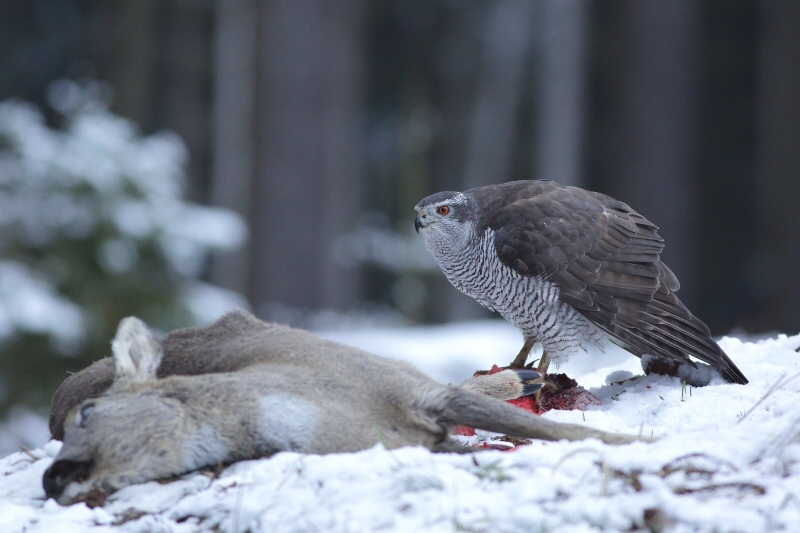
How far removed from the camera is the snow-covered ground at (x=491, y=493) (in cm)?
246

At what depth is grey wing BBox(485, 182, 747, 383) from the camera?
4.46 metres

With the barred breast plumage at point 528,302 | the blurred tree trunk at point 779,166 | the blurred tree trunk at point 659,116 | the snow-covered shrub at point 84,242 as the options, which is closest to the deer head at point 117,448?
the barred breast plumage at point 528,302

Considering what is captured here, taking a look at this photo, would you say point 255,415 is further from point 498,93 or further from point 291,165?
point 498,93

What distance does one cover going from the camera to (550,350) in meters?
4.90

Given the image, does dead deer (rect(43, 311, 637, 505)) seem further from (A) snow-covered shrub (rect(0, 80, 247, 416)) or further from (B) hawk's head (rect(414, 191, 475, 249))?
(A) snow-covered shrub (rect(0, 80, 247, 416))

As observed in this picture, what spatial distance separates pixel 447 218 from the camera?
215 inches

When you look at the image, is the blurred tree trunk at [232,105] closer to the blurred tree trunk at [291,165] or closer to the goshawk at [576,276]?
the blurred tree trunk at [291,165]

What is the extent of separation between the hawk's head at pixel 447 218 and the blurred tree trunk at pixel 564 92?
1054 centimetres

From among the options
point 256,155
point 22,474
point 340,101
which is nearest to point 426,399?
point 22,474

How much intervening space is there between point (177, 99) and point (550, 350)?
13.9 m

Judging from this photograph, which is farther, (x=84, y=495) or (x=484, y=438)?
(x=484, y=438)

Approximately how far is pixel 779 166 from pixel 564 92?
4.25 metres

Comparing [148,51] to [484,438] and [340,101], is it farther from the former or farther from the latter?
[484,438]

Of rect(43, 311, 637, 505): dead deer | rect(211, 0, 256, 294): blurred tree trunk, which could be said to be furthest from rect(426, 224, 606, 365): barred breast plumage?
rect(211, 0, 256, 294): blurred tree trunk
